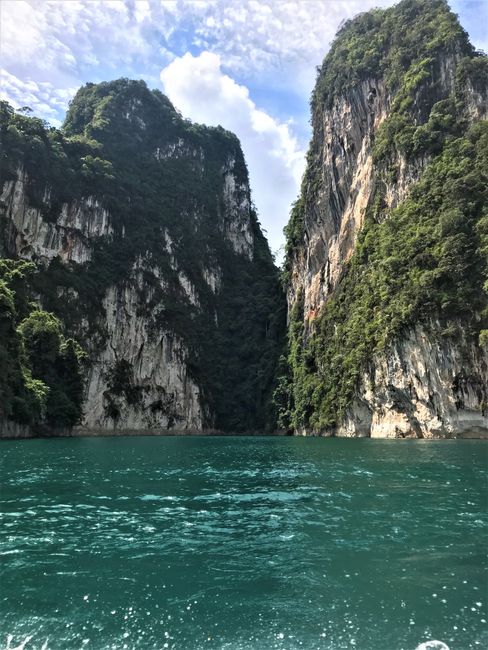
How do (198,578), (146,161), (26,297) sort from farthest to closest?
(146,161) → (26,297) → (198,578)

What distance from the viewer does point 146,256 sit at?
3996 inches

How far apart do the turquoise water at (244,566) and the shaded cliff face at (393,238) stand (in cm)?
3650

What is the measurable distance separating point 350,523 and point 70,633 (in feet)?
25.8

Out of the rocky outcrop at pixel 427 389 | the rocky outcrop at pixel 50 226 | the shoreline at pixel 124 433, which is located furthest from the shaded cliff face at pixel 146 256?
the rocky outcrop at pixel 427 389

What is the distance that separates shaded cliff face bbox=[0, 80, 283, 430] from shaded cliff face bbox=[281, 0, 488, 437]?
1882cm

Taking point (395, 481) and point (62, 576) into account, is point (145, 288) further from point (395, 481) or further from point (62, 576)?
point (62, 576)

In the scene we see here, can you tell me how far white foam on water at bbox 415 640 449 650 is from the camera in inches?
253

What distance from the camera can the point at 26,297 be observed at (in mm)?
69125

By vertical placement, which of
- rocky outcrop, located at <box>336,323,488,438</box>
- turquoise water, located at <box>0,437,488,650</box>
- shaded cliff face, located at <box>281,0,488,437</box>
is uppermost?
shaded cliff face, located at <box>281,0,488,437</box>

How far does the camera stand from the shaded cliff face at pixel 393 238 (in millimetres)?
51344

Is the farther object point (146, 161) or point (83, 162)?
point (146, 161)

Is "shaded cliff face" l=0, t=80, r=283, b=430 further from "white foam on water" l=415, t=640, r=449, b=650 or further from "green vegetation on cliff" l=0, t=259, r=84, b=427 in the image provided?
"white foam on water" l=415, t=640, r=449, b=650

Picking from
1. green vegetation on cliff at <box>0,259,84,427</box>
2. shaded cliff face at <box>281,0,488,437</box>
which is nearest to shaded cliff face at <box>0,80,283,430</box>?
green vegetation on cliff at <box>0,259,84,427</box>

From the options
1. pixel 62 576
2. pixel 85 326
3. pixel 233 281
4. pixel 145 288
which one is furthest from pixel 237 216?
pixel 62 576
